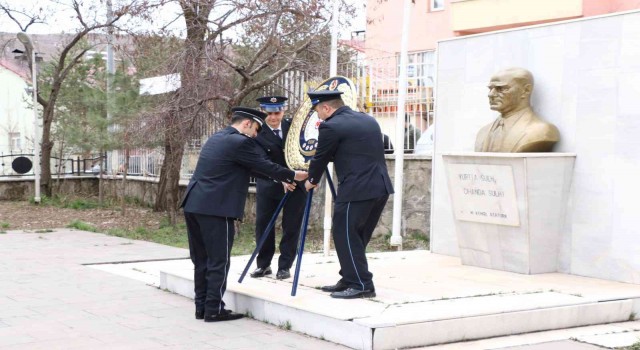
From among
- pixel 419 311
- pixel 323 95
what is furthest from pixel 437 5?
pixel 419 311

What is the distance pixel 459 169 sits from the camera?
9398 millimetres

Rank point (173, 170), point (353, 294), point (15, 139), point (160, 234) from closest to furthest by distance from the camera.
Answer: point (353, 294), point (160, 234), point (173, 170), point (15, 139)

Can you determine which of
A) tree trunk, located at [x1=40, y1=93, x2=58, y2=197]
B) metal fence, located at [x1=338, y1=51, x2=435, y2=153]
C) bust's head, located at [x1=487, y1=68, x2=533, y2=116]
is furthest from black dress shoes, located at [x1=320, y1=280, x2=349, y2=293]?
tree trunk, located at [x1=40, y1=93, x2=58, y2=197]

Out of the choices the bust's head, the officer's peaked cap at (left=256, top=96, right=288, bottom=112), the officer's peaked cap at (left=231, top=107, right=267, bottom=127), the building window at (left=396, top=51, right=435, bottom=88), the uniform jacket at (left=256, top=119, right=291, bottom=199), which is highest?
the building window at (left=396, top=51, right=435, bottom=88)

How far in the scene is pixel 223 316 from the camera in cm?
746

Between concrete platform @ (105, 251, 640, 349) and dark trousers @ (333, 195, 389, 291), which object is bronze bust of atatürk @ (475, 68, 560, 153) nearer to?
concrete platform @ (105, 251, 640, 349)

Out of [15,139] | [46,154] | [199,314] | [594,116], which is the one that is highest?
[594,116]

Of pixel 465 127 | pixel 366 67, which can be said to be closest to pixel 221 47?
pixel 366 67

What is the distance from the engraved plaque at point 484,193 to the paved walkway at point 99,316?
290 cm

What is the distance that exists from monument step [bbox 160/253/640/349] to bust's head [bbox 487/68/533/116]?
1.96 meters

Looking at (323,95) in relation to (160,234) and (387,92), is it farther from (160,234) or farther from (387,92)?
(160,234)

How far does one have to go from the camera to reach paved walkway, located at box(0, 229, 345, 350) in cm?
666

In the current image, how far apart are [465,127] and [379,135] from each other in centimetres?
333

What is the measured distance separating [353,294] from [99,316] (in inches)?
88.1
